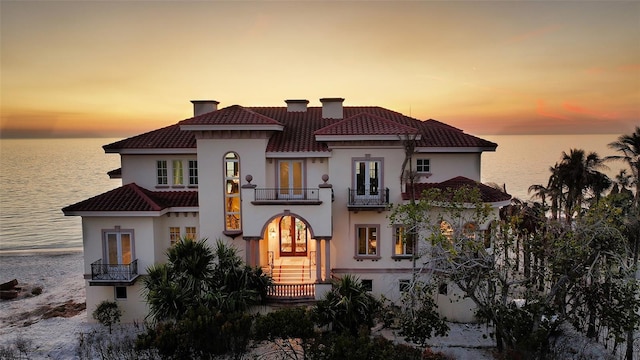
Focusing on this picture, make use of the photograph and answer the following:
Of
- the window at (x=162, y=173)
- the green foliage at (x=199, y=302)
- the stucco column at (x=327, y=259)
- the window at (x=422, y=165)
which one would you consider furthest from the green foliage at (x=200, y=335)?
the window at (x=422, y=165)

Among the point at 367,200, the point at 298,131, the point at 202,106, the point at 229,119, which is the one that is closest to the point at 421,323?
the point at 367,200

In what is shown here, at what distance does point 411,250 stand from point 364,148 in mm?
5787

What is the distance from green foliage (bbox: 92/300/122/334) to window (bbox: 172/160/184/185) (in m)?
6.82

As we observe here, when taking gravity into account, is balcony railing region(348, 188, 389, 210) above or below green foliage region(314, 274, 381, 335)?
above

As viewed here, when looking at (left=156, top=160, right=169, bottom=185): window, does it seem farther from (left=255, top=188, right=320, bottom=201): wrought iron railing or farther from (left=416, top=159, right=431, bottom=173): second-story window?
(left=416, top=159, right=431, bottom=173): second-story window

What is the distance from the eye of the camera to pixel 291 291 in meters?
19.7

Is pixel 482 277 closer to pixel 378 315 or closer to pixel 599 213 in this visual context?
pixel 599 213

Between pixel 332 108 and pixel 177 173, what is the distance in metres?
9.58

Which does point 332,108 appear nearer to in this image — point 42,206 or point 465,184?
point 465,184

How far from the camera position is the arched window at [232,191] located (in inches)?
821

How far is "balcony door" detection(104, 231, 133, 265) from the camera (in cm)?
2028

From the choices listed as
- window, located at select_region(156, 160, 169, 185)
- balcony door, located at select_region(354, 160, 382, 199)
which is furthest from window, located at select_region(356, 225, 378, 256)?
window, located at select_region(156, 160, 169, 185)

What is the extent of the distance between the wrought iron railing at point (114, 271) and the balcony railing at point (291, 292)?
6.72m

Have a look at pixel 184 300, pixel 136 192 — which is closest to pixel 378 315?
pixel 184 300
